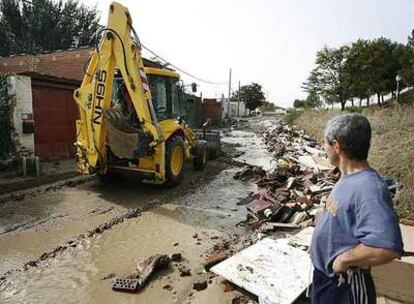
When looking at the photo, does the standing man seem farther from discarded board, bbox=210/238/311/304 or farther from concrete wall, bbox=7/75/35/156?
concrete wall, bbox=7/75/35/156

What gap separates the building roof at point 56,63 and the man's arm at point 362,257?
16.5 m

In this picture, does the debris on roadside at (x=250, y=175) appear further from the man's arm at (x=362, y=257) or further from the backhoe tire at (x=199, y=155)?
the man's arm at (x=362, y=257)

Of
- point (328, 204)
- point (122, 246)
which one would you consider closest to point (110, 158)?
point (122, 246)

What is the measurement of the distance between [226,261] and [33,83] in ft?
31.0

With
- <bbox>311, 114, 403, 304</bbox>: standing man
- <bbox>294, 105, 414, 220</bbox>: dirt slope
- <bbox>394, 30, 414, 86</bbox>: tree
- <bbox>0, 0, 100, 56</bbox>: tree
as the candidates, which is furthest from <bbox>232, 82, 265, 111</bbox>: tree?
<bbox>311, 114, 403, 304</bbox>: standing man

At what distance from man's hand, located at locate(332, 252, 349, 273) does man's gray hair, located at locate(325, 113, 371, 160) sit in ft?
1.78

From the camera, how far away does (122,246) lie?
18.5 feet

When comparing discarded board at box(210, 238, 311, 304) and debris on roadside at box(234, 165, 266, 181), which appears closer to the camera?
discarded board at box(210, 238, 311, 304)

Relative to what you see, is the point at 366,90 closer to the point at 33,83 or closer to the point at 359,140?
the point at 33,83

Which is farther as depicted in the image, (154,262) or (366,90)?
(366,90)

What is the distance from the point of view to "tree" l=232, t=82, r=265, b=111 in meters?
75.3

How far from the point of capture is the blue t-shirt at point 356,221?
6.03 ft

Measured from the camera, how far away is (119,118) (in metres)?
8.12

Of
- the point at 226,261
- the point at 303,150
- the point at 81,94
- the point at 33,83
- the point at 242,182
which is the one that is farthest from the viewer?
the point at 303,150
